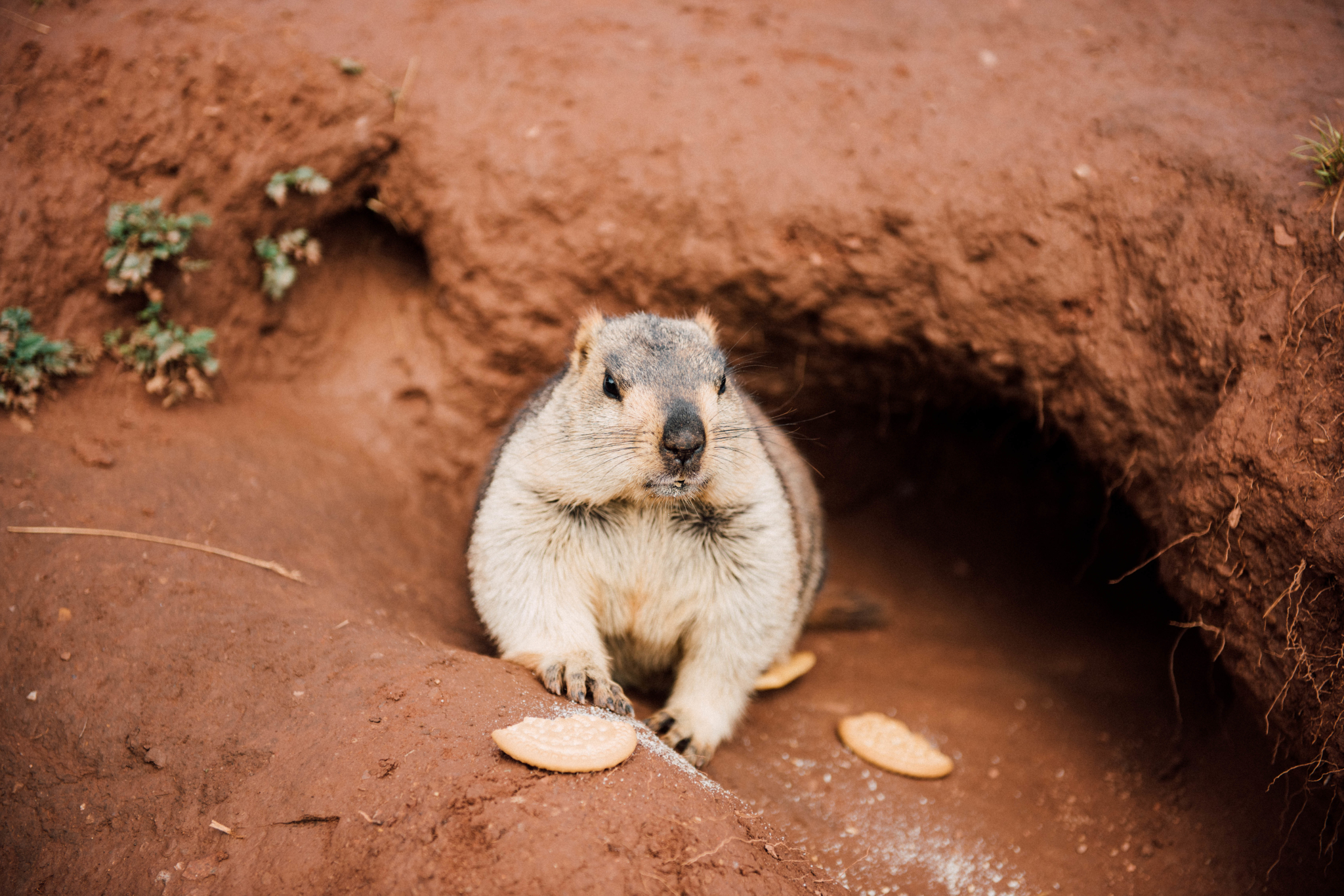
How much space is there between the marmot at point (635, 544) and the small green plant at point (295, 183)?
2.33 metres

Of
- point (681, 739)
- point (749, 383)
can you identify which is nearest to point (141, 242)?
point (681, 739)

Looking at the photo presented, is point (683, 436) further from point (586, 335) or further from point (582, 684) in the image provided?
point (582, 684)

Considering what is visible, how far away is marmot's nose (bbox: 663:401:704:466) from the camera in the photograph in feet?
11.9

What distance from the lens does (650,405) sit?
383 cm

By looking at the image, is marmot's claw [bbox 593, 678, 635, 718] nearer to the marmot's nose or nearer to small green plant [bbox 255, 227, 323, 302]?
the marmot's nose

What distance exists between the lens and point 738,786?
4.25 m

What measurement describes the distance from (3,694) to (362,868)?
2.00 m

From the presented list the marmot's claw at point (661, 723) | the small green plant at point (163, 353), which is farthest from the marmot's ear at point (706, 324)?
the small green plant at point (163, 353)

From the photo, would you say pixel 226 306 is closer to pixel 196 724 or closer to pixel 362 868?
pixel 196 724

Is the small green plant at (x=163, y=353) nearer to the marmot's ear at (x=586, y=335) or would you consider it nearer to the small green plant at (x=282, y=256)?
the small green plant at (x=282, y=256)

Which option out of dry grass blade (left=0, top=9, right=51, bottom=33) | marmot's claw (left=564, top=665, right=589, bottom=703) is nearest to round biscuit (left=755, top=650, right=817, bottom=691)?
marmot's claw (left=564, top=665, right=589, bottom=703)

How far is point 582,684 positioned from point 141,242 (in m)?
3.69

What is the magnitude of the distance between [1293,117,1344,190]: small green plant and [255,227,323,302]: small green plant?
5.84 metres

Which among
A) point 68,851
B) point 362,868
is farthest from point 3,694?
point 362,868
